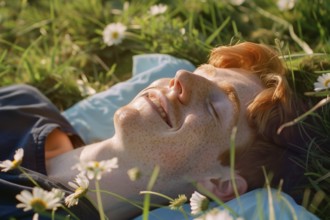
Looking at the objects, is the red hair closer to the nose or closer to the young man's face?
the young man's face

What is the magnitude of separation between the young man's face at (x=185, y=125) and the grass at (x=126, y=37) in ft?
2.61

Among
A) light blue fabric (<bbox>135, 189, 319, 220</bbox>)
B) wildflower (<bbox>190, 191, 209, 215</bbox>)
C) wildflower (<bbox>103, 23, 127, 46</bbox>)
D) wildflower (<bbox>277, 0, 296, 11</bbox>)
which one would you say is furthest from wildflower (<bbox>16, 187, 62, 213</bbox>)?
wildflower (<bbox>277, 0, 296, 11</bbox>)

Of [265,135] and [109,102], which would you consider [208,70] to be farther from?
[109,102]

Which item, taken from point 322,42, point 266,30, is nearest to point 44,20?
point 266,30

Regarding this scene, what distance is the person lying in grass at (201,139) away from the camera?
2.07 metres

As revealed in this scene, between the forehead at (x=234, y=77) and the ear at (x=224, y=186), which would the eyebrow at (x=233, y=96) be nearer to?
the forehead at (x=234, y=77)

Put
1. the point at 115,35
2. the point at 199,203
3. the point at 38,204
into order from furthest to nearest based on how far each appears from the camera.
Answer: the point at 115,35, the point at 199,203, the point at 38,204

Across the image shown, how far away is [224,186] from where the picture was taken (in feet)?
6.97

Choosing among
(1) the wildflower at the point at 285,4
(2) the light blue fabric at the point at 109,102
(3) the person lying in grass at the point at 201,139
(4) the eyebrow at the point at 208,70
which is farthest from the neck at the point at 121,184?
(1) the wildflower at the point at 285,4

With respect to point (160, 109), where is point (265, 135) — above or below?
below

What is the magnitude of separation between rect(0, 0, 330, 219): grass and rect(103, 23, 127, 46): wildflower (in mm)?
49

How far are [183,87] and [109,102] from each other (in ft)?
2.90

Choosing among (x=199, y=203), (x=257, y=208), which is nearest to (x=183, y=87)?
(x=257, y=208)

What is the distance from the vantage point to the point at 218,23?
333cm
